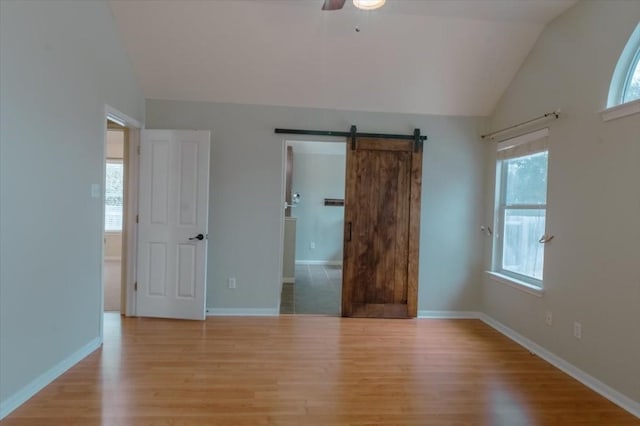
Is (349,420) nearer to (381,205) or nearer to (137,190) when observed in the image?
(381,205)

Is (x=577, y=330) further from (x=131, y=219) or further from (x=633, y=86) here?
(x=131, y=219)

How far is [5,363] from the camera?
221cm

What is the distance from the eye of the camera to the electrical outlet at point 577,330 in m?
2.95

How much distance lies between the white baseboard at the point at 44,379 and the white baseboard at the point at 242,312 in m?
1.23

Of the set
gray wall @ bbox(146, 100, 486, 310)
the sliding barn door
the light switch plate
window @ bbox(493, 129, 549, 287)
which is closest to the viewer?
the light switch plate

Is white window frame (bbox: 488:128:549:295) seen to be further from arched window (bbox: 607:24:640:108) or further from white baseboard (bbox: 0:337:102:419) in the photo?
white baseboard (bbox: 0:337:102:419)

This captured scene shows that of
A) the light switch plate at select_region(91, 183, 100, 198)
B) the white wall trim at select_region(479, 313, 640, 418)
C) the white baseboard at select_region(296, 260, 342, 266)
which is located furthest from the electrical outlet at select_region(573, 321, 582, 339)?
the white baseboard at select_region(296, 260, 342, 266)

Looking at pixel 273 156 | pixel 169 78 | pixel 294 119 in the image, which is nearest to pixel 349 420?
pixel 273 156

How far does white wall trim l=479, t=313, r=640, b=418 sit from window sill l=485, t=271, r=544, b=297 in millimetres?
465

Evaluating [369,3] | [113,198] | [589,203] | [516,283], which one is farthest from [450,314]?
[113,198]

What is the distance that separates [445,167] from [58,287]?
13.0ft

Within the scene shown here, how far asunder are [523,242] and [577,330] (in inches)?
42.3

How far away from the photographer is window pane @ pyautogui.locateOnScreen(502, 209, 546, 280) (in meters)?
3.59

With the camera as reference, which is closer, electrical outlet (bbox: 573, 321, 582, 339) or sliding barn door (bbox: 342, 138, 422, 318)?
electrical outlet (bbox: 573, 321, 582, 339)
